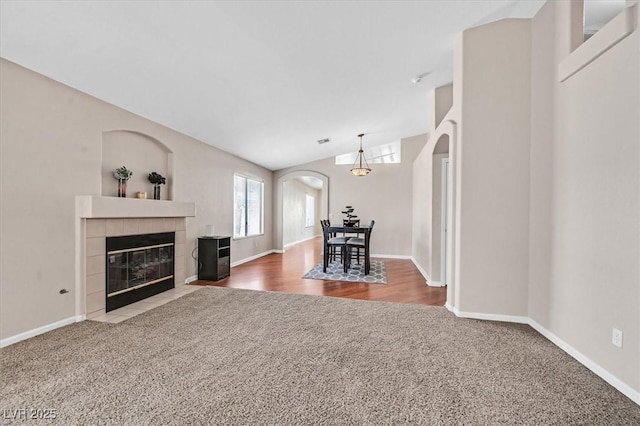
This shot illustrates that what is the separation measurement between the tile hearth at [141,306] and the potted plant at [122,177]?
4.48 feet

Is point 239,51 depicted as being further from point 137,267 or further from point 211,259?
point 211,259

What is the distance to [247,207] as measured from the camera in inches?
276

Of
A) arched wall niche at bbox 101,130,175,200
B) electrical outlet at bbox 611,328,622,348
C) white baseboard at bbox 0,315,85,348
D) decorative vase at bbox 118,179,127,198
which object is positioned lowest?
white baseboard at bbox 0,315,85,348

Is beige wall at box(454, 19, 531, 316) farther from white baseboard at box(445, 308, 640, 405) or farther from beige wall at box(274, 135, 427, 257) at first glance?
beige wall at box(274, 135, 427, 257)

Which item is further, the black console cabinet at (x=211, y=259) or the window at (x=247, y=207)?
the window at (x=247, y=207)

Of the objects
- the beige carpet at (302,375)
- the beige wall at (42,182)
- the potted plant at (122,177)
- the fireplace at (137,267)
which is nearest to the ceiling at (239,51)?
the beige wall at (42,182)

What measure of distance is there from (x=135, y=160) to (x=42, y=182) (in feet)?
3.99

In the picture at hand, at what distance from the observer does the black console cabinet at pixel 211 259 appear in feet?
15.5

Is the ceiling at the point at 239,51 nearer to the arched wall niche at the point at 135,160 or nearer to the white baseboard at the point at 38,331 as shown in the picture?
the arched wall niche at the point at 135,160

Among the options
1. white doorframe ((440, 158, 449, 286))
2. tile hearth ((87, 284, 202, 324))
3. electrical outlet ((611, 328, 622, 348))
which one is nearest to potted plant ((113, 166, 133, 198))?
tile hearth ((87, 284, 202, 324))

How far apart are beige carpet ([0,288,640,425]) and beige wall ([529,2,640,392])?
343mm

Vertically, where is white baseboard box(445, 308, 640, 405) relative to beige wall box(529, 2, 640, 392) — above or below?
below

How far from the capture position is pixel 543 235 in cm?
276

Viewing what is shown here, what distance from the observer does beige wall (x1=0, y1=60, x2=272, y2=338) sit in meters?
2.41
